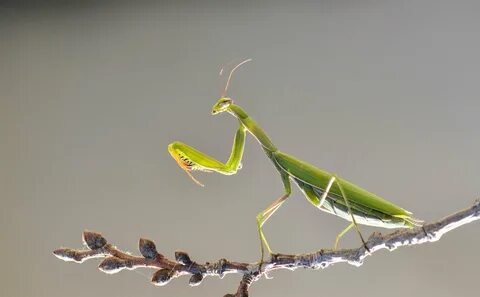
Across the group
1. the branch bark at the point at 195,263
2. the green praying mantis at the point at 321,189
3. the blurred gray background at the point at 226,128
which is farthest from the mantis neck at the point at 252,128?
the blurred gray background at the point at 226,128

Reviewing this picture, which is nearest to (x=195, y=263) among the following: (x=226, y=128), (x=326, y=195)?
(x=326, y=195)

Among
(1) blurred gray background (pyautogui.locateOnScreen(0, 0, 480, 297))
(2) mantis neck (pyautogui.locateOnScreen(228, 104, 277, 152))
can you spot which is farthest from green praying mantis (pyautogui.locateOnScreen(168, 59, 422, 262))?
(1) blurred gray background (pyautogui.locateOnScreen(0, 0, 480, 297))

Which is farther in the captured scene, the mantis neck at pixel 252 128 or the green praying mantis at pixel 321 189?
the mantis neck at pixel 252 128

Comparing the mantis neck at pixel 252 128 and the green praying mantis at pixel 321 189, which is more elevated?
the mantis neck at pixel 252 128

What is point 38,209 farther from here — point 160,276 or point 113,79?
point 160,276

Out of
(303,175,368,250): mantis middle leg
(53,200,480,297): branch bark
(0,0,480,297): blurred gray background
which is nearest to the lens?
(53,200,480,297): branch bark

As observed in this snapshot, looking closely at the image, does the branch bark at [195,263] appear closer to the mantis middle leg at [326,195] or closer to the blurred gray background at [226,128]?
the mantis middle leg at [326,195]

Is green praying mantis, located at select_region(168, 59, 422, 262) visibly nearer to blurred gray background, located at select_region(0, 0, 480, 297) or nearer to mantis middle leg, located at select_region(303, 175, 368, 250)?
mantis middle leg, located at select_region(303, 175, 368, 250)

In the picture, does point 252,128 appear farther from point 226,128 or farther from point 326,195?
point 226,128
